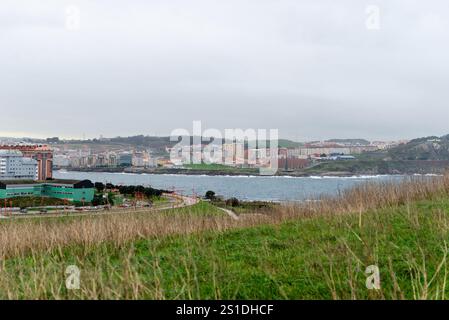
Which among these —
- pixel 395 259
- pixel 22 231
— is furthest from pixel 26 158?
pixel 395 259

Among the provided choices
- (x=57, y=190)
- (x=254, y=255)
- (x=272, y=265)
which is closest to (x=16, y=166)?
(x=57, y=190)

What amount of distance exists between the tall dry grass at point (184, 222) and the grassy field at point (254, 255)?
4 centimetres

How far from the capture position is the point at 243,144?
7800 centimetres

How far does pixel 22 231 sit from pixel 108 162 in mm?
83562

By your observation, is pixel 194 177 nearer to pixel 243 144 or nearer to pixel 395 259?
pixel 243 144

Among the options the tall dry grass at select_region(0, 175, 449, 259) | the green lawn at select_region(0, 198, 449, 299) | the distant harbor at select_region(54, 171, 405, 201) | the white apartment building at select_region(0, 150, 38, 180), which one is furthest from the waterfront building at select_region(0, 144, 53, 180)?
the green lawn at select_region(0, 198, 449, 299)

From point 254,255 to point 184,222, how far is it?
13.7 ft

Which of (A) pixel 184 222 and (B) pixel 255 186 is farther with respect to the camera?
(B) pixel 255 186

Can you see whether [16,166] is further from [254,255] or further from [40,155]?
[254,255]

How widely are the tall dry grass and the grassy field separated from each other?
4 cm

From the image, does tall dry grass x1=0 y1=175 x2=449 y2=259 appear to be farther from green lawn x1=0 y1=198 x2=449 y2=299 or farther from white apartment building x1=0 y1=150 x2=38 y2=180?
white apartment building x1=0 y1=150 x2=38 y2=180

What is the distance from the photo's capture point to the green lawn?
4629 mm

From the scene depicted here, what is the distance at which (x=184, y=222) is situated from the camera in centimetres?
1068

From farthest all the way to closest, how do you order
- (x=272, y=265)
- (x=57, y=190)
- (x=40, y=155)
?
(x=40, y=155), (x=57, y=190), (x=272, y=265)
